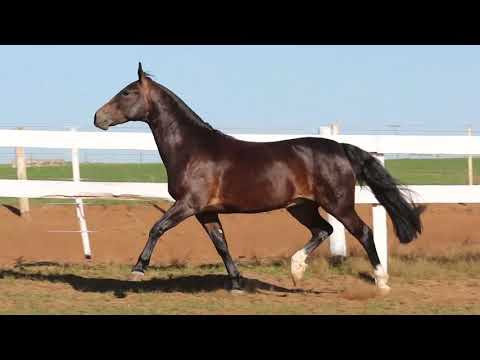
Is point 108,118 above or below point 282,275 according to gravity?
above

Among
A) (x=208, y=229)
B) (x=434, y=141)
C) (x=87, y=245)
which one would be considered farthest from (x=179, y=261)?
(x=434, y=141)

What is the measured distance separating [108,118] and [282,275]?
2.96 m

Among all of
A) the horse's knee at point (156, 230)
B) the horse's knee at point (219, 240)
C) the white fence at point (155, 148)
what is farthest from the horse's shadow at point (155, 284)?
the white fence at point (155, 148)

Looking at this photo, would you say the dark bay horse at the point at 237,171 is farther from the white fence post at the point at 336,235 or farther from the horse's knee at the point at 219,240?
the white fence post at the point at 336,235

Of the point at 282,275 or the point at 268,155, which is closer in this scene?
the point at 268,155

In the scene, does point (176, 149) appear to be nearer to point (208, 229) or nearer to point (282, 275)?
point (208, 229)

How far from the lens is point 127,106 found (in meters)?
7.54

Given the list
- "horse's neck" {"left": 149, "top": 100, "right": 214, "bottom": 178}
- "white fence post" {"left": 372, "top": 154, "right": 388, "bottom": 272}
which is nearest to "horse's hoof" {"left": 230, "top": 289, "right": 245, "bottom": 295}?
"horse's neck" {"left": 149, "top": 100, "right": 214, "bottom": 178}

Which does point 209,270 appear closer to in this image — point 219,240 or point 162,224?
point 219,240

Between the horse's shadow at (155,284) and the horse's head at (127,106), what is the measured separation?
179cm

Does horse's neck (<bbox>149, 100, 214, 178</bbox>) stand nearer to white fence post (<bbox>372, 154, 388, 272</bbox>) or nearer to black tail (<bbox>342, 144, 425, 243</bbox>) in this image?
black tail (<bbox>342, 144, 425, 243</bbox>)

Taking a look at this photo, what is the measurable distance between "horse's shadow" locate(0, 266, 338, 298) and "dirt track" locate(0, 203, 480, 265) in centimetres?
116

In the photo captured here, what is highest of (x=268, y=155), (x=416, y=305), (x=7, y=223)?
(x=268, y=155)

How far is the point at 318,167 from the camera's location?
742cm
